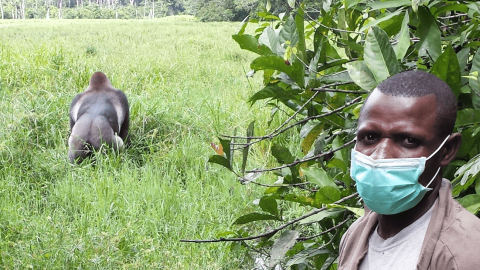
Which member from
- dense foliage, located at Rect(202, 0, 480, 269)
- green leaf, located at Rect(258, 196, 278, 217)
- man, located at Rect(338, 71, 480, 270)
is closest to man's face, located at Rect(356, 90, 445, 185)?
man, located at Rect(338, 71, 480, 270)

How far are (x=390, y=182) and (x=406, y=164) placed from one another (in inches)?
2.2

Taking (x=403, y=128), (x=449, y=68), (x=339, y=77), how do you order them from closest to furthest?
(x=403, y=128), (x=449, y=68), (x=339, y=77)

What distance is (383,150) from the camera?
3.65 feet

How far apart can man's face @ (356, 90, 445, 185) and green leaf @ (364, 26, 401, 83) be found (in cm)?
25

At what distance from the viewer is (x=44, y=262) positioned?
2980mm

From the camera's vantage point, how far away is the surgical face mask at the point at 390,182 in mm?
1090

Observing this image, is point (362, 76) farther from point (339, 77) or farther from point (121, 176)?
point (121, 176)

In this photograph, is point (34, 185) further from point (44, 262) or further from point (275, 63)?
point (275, 63)

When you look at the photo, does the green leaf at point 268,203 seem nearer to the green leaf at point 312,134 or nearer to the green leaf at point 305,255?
the green leaf at point 305,255

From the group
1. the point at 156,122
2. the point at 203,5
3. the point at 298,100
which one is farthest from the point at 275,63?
the point at 203,5

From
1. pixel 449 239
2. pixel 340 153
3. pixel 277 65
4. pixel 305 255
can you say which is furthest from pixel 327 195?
pixel 449 239

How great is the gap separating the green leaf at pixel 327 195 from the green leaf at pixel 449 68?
0.49 m

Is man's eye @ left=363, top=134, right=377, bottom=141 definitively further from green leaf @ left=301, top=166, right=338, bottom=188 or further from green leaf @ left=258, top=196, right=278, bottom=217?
green leaf @ left=258, top=196, right=278, bottom=217

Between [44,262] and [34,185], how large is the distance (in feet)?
5.04
